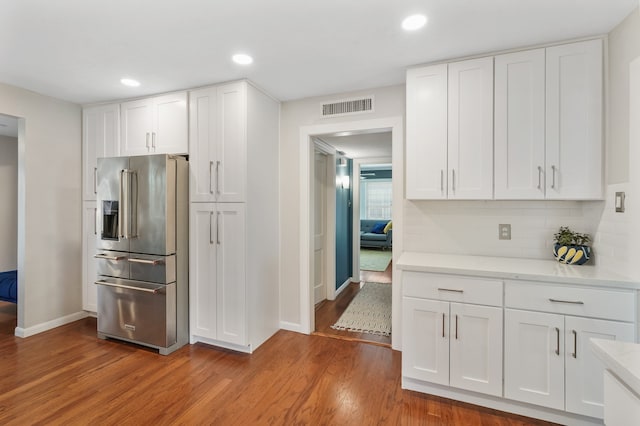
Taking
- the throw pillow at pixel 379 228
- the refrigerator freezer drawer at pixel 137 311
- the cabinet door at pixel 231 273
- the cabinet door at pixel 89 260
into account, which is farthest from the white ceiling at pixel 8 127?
the throw pillow at pixel 379 228

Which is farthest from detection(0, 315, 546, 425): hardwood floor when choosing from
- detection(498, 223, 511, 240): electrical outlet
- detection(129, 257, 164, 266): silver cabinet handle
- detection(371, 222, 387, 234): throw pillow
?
detection(371, 222, 387, 234): throw pillow

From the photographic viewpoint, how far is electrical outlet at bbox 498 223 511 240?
2.41 m

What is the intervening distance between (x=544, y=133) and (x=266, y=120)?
7.52 feet

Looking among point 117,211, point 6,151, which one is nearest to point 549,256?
point 117,211

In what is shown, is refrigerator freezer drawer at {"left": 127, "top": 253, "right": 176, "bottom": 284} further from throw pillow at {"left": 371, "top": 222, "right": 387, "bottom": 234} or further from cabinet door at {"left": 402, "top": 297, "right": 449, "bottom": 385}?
throw pillow at {"left": 371, "top": 222, "right": 387, "bottom": 234}

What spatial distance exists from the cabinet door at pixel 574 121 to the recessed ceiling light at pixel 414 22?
958mm

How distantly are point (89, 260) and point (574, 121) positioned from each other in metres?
4.72

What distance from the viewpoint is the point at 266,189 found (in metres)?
2.98

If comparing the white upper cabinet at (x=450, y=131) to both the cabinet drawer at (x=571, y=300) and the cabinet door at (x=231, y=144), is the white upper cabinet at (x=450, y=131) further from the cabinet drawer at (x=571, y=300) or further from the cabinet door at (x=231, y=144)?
the cabinet door at (x=231, y=144)

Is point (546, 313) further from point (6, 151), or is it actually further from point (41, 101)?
point (6, 151)

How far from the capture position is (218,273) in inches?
108

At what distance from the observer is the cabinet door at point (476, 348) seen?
1.92 m

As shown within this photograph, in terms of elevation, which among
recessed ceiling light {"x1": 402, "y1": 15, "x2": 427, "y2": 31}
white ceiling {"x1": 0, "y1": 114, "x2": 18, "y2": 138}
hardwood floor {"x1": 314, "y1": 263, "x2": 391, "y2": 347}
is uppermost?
recessed ceiling light {"x1": 402, "y1": 15, "x2": 427, "y2": 31}

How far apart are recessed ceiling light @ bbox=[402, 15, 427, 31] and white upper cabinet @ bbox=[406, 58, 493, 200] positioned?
507 millimetres
